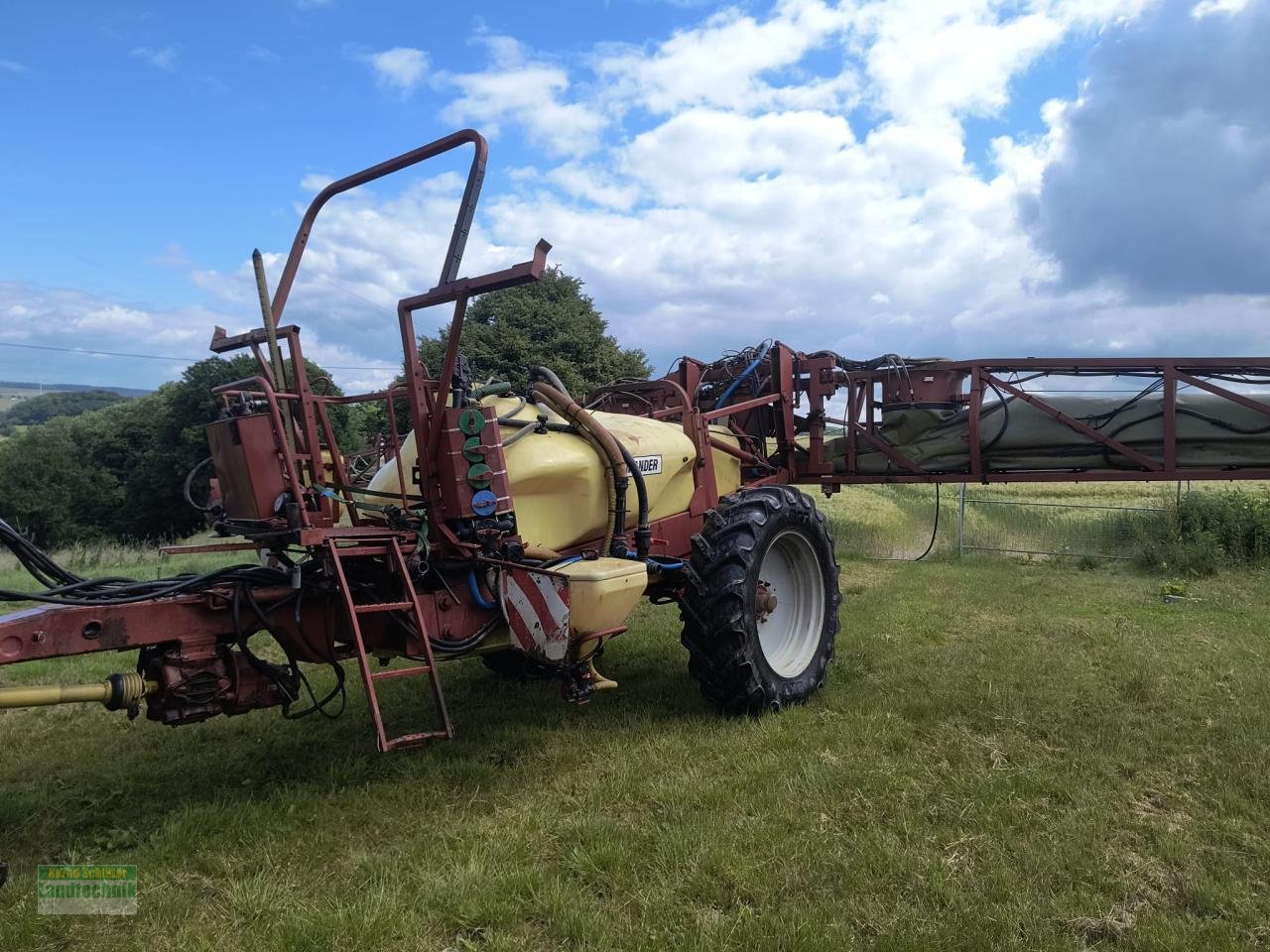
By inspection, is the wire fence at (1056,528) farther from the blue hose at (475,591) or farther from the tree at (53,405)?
the tree at (53,405)

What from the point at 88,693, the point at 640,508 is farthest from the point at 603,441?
the point at 88,693

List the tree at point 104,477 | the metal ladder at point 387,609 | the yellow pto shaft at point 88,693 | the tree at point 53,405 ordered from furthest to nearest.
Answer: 1. the tree at point 53,405
2. the tree at point 104,477
3. the metal ladder at point 387,609
4. the yellow pto shaft at point 88,693

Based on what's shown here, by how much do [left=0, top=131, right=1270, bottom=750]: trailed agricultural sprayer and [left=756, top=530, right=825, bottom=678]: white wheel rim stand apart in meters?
0.02

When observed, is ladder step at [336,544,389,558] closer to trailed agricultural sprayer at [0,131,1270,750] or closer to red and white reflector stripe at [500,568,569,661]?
trailed agricultural sprayer at [0,131,1270,750]

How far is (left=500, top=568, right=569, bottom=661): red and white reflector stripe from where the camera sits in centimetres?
417

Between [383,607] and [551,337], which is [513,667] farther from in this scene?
[551,337]

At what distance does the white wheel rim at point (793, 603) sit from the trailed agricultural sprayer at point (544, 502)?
2cm

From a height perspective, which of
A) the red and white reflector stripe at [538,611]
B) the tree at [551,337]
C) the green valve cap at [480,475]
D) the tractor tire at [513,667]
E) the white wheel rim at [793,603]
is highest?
the tree at [551,337]

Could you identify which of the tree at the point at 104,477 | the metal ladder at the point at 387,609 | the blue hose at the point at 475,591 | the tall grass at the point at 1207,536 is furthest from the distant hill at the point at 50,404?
the metal ladder at the point at 387,609

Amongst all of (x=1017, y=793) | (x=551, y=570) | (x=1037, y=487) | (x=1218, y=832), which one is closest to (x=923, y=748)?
(x=1017, y=793)

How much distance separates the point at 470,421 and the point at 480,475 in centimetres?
25

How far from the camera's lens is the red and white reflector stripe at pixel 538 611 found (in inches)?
164

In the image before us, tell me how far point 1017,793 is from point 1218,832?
2.48ft

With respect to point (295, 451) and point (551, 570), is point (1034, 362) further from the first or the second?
point (295, 451)
